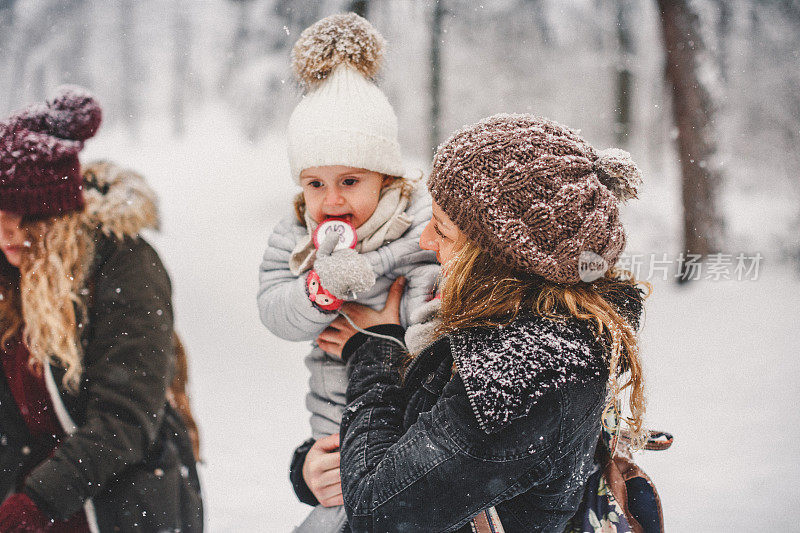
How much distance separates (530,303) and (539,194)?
0.21 m

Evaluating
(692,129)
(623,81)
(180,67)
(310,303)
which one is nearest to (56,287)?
(310,303)

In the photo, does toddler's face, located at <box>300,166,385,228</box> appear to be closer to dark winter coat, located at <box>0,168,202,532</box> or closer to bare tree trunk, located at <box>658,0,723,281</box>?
dark winter coat, located at <box>0,168,202,532</box>

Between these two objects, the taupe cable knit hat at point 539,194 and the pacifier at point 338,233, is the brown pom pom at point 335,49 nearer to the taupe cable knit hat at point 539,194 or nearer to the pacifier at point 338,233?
the pacifier at point 338,233

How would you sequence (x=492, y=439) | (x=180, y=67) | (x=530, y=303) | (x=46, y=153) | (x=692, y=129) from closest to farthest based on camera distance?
(x=492, y=439)
(x=530, y=303)
(x=46, y=153)
(x=692, y=129)
(x=180, y=67)

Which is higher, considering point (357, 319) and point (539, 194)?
point (539, 194)

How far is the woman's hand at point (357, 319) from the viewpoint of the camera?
4.61 feet

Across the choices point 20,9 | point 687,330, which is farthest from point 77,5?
point 687,330

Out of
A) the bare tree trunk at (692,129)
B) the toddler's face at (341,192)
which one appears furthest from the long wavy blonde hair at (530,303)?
the bare tree trunk at (692,129)

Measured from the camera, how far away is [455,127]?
2.07 m

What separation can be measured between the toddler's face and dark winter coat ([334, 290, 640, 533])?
0.49m

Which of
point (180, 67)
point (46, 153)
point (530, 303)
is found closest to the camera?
point (530, 303)

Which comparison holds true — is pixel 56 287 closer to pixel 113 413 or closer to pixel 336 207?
pixel 113 413

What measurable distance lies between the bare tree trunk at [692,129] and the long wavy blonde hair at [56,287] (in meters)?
2.05

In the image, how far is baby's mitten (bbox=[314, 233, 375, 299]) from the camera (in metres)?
1.25
